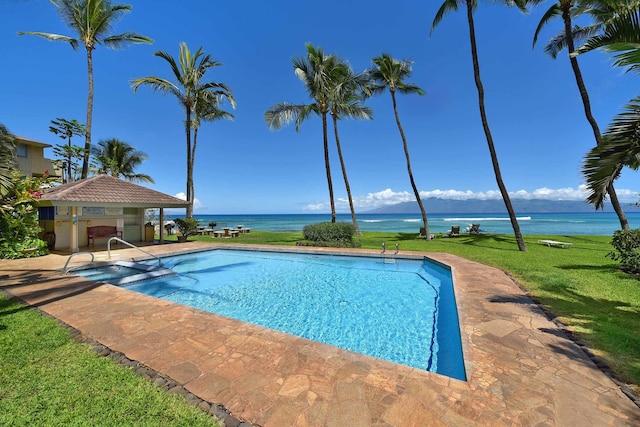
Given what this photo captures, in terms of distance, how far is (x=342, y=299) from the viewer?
6.69m

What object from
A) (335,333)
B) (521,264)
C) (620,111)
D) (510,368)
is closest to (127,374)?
(335,333)

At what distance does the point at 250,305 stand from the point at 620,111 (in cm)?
705

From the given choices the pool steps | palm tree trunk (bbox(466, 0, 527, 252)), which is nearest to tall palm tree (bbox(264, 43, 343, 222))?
palm tree trunk (bbox(466, 0, 527, 252))

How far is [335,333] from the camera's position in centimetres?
481

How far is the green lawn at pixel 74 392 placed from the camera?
2.14 meters

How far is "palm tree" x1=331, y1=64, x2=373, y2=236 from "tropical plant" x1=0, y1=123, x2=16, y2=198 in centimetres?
1339

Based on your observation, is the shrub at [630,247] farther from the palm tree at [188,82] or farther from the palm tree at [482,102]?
the palm tree at [188,82]

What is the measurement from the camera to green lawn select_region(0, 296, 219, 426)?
84.1 inches

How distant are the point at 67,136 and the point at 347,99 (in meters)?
26.2

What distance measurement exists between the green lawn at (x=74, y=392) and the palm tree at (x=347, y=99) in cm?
1441

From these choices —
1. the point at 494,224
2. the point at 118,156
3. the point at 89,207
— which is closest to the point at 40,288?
the point at 89,207

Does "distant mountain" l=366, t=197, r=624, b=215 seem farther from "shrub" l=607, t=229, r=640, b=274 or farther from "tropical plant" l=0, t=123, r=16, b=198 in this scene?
"tropical plant" l=0, t=123, r=16, b=198

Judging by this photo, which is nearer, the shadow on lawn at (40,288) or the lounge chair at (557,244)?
the shadow on lawn at (40,288)

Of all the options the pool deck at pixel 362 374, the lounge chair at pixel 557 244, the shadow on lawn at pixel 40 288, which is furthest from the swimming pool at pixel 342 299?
the lounge chair at pixel 557 244
